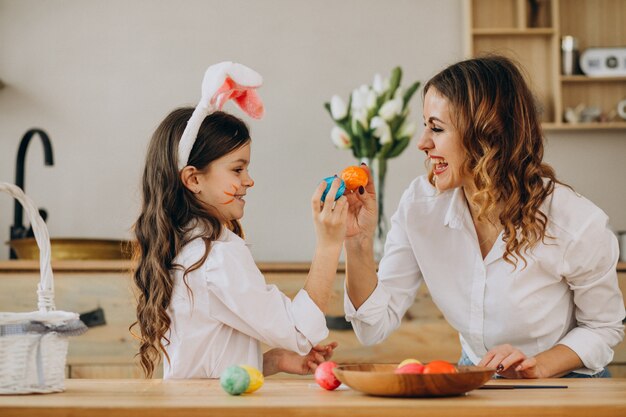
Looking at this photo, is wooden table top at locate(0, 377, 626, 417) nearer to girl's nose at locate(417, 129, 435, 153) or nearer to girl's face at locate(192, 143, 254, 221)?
girl's face at locate(192, 143, 254, 221)

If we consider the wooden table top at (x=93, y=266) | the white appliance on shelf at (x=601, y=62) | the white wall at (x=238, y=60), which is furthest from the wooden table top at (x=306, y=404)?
the white appliance on shelf at (x=601, y=62)

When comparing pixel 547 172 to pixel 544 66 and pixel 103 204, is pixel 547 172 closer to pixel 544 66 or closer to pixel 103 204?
pixel 544 66

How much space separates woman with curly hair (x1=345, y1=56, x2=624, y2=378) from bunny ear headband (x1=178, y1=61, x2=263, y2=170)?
0.36 m

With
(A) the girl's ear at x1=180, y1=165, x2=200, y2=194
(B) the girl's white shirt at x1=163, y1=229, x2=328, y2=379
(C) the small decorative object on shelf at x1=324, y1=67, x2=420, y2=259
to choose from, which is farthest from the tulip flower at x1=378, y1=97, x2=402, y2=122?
(B) the girl's white shirt at x1=163, y1=229, x2=328, y2=379

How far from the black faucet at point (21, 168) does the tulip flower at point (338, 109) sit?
3.35 feet

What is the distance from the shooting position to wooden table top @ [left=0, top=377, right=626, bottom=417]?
1.11 m

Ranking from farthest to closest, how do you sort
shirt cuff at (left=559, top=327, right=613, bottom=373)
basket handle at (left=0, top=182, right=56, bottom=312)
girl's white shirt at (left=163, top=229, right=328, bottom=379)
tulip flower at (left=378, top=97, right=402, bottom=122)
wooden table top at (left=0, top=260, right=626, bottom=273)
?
tulip flower at (left=378, top=97, right=402, bottom=122)
wooden table top at (left=0, top=260, right=626, bottom=273)
shirt cuff at (left=559, top=327, right=613, bottom=373)
girl's white shirt at (left=163, top=229, right=328, bottom=379)
basket handle at (left=0, top=182, right=56, bottom=312)

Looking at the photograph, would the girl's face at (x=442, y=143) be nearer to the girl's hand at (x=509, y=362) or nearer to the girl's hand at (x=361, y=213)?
the girl's hand at (x=361, y=213)

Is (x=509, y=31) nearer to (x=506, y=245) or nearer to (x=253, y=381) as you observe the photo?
(x=506, y=245)

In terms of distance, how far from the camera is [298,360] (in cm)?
181

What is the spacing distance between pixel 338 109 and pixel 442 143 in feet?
3.93

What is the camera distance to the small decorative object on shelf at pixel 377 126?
2971 millimetres

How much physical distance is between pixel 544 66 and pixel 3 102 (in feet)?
7.08

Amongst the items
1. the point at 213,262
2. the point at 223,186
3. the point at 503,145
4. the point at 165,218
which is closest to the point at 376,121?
the point at 503,145
